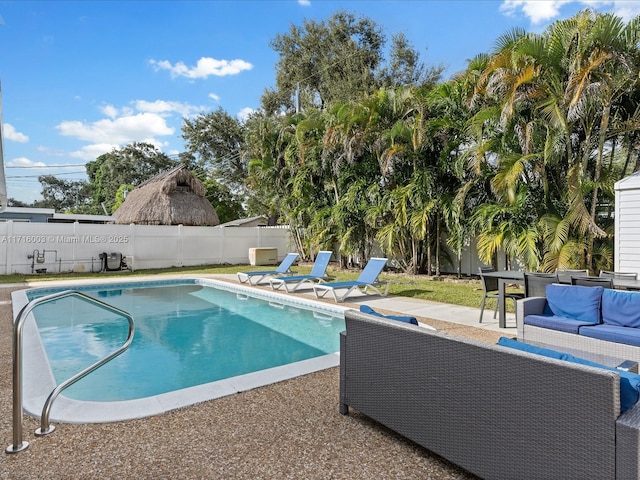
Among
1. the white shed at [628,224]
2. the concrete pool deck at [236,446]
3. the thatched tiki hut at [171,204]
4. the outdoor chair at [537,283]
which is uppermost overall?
the thatched tiki hut at [171,204]

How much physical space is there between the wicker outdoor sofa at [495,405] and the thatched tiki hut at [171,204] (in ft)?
70.4

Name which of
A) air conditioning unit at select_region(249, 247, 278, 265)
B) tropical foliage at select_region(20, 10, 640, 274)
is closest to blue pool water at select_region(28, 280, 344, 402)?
tropical foliage at select_region(20, 10, 640, 274)

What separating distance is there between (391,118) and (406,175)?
2045 mm

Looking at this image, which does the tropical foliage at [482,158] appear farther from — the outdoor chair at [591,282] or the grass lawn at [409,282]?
the outdoor chair at [591,282]

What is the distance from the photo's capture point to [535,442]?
6.67 feet

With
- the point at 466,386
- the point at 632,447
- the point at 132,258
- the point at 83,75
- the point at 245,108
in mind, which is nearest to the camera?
the point at 632,447

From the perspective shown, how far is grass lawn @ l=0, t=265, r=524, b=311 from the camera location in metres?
9.21

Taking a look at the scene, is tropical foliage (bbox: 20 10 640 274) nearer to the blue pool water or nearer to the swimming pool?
the swimming pool

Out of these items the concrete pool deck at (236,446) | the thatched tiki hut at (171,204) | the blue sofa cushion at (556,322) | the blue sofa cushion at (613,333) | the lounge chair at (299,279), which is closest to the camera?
the concrete pool deck at (236,446)

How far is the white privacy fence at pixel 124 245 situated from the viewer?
14430 mm

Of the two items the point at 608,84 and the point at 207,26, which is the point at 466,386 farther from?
the point at 207,26

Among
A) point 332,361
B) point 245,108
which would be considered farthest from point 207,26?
point 332,361

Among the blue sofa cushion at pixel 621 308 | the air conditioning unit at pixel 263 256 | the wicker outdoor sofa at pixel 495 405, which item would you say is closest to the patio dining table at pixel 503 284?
the blue sofa cushion at pixel 621 308

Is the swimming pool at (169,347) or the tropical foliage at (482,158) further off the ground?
the tropical foliage at (482,158)
